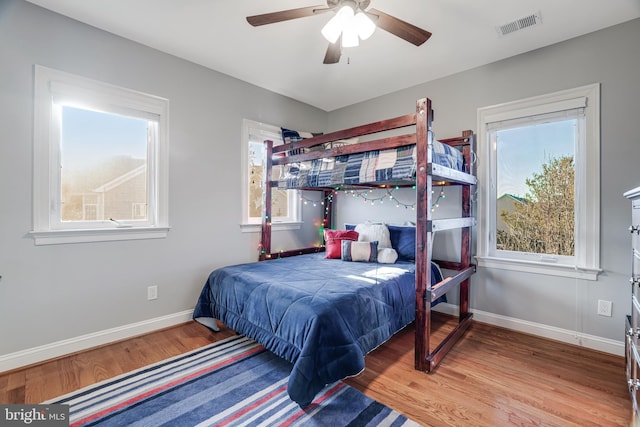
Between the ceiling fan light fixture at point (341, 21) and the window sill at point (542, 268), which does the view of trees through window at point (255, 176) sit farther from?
the window sill at point (542, 268)

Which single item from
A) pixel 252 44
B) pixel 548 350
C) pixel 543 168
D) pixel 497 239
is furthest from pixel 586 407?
pixel 252 44

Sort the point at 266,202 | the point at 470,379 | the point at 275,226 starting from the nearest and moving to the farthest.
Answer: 1. the point at 470,379
2. the point at 266,202
3. the point at 275,226

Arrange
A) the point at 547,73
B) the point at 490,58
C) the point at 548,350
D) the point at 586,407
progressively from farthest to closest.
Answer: the point at 490,58
the point at 547,73
the point at 548,350
the point at 586,407

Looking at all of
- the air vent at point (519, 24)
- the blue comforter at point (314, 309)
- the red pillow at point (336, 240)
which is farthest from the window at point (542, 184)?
the red pillow at point (336, 240)

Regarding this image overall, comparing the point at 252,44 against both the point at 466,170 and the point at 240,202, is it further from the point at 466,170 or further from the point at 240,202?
the point at 466,170

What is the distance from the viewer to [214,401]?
1.76 meters

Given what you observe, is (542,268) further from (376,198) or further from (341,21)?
(341,21)

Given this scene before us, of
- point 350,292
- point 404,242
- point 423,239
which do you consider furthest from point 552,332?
point 350,292

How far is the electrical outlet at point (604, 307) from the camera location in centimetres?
236

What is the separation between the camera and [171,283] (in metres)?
2.86

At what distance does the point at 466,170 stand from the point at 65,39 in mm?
3622

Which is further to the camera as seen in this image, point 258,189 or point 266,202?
point 258,189

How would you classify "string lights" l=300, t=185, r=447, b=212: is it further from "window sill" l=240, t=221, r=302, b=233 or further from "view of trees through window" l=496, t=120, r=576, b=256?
"view of trees through window" l=496, t=120, r=576, b=256

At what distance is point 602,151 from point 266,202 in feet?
10.3
